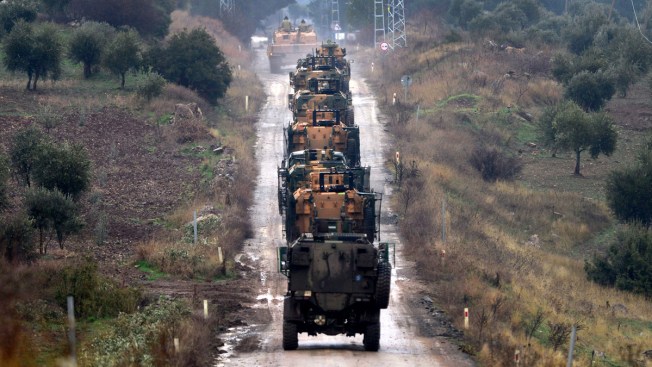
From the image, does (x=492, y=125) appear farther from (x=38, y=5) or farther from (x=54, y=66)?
(x=38, y=5)

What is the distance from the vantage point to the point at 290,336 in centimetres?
2108

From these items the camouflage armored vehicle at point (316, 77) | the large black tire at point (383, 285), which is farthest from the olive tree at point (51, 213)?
the camouflage armored vehicle at point (316, 77)

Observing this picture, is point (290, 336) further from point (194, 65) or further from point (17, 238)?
point (194, 65)

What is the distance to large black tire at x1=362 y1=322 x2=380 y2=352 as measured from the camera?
20.9 meters

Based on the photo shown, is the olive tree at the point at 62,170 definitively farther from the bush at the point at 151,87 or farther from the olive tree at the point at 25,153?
the bush at the point at 151,87

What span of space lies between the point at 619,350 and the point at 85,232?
1454 centimetres

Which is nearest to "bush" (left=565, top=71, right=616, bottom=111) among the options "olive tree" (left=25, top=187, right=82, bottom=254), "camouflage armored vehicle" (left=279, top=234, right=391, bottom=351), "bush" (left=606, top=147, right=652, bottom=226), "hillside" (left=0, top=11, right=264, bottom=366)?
"bush" (left=606, top=147, right=652, bottom=226)

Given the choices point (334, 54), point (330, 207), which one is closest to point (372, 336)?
point (330, 207)

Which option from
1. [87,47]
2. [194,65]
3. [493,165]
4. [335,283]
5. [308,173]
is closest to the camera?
[335,283]

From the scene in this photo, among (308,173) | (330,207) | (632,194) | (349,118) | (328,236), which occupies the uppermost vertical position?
(349,118)

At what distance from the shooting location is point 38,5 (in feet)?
203

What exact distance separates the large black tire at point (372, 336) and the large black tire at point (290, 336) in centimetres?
138

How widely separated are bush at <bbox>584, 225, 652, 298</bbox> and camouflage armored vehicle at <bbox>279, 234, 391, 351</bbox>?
48.1ft

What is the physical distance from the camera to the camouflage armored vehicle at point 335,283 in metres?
20.3
